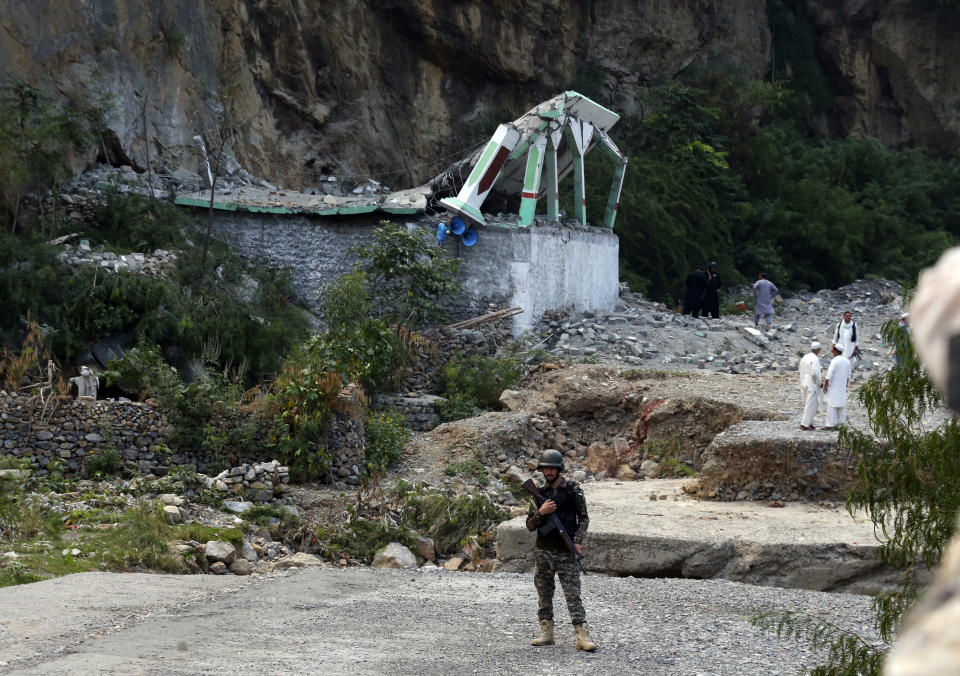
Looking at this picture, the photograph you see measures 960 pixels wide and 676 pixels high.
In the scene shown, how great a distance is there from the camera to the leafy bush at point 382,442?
1510cm

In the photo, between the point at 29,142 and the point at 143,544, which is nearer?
the point at 143,544

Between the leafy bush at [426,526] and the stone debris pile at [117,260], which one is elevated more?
the stone debris pile at [117,260]

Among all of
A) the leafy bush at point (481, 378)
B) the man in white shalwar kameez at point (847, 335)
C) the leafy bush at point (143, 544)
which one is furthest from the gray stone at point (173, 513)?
the man in white shalwar kameez at point (847, 335)

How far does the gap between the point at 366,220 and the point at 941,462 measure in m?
17.9

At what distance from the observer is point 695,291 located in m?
25.1

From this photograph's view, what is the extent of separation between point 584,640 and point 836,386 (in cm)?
750

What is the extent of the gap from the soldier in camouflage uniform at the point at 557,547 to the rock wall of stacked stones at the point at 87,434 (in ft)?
25.1

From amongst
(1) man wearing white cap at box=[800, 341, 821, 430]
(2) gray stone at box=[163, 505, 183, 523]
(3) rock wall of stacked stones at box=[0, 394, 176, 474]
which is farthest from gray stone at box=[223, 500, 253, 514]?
(1) man wearing white cap at box=[800, 341, 821, 430]

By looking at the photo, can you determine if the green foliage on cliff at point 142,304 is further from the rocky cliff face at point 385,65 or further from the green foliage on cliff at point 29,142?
the rocky cliff face at point 385,65

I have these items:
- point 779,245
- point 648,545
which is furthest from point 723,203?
point 648,545

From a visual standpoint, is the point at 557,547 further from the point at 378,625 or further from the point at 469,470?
the point at 469,470

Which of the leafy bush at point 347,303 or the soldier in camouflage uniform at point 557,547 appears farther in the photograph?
the leafy bush at point 347,303

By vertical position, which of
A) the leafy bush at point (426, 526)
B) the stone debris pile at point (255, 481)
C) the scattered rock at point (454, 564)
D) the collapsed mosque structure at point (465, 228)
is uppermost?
the collapsed mosque structure at point (465, 228)

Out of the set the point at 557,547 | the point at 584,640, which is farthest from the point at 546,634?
the point at 557,547
